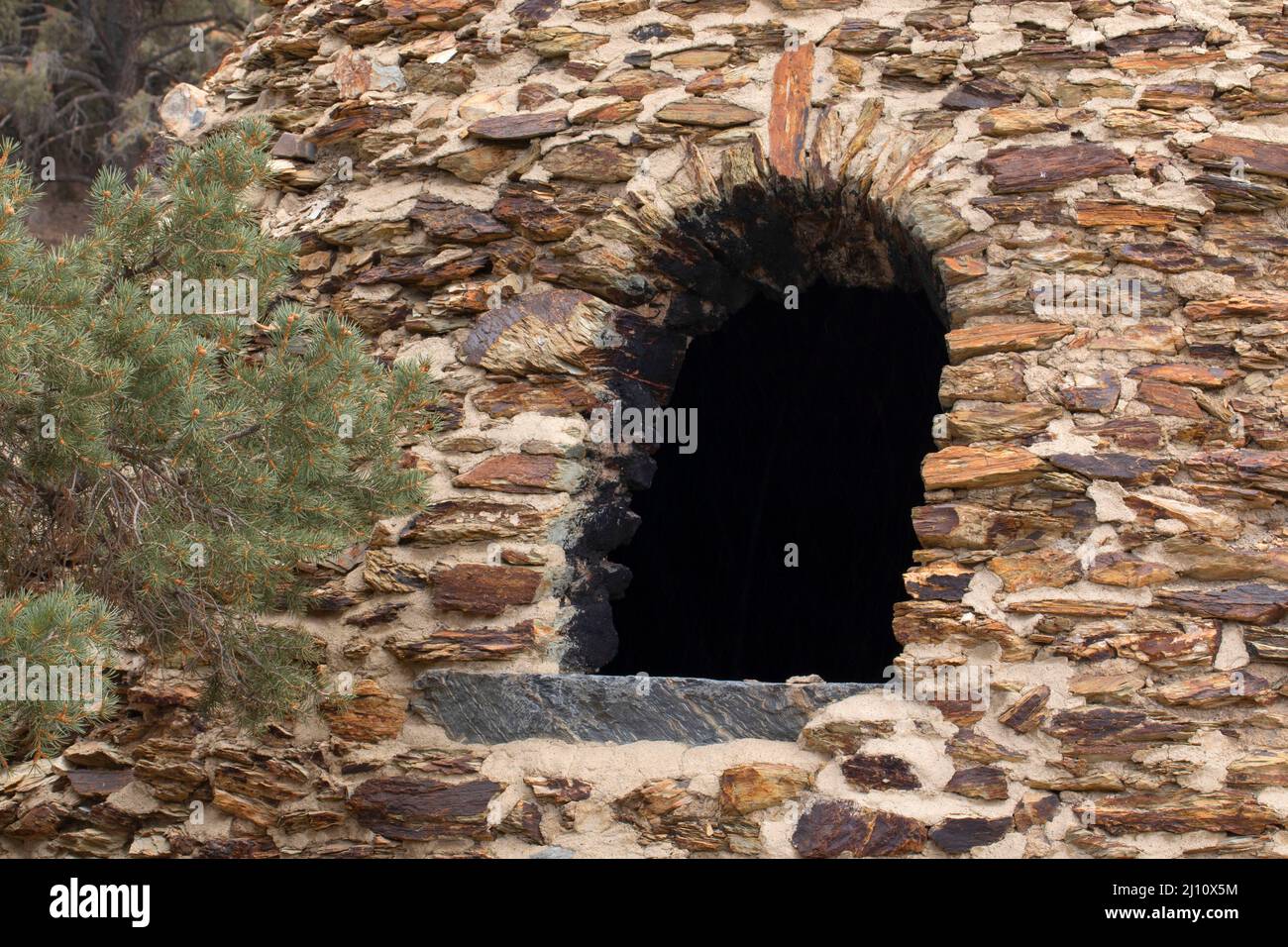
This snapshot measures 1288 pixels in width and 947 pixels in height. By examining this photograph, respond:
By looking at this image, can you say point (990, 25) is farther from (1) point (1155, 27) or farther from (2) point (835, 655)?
(2) point (835, 655)

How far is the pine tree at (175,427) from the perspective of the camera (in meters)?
2.65

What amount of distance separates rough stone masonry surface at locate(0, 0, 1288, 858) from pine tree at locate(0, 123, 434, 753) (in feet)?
1.66

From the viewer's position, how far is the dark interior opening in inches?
211

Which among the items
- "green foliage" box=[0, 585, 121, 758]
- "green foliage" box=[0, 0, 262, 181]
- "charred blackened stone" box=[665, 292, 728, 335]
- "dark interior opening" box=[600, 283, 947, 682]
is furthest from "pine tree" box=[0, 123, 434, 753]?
"green foliage" box=[0, 0, 262, 181]

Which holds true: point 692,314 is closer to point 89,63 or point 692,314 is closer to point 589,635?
point 589,635

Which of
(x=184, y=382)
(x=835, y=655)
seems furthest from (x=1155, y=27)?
(x=835, y=655)

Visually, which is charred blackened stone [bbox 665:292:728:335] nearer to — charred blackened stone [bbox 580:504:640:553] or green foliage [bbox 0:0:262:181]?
charred blackened stone [bbox 580:504:640:553]

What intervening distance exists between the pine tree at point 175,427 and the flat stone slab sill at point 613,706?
450mm

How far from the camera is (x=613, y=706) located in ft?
11.4

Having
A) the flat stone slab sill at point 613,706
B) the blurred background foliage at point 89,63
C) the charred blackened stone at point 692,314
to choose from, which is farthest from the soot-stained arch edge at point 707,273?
the blurred background foliage at point 89,63

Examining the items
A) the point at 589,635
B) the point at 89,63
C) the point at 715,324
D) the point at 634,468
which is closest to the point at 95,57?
the point at 89,63

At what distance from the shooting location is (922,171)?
361 cm

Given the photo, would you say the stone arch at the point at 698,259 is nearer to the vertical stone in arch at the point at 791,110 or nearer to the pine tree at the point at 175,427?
the vertical stone in arch at the point at 791,110

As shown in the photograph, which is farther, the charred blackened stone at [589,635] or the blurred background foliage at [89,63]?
the blurred background foliage at [89,63]
